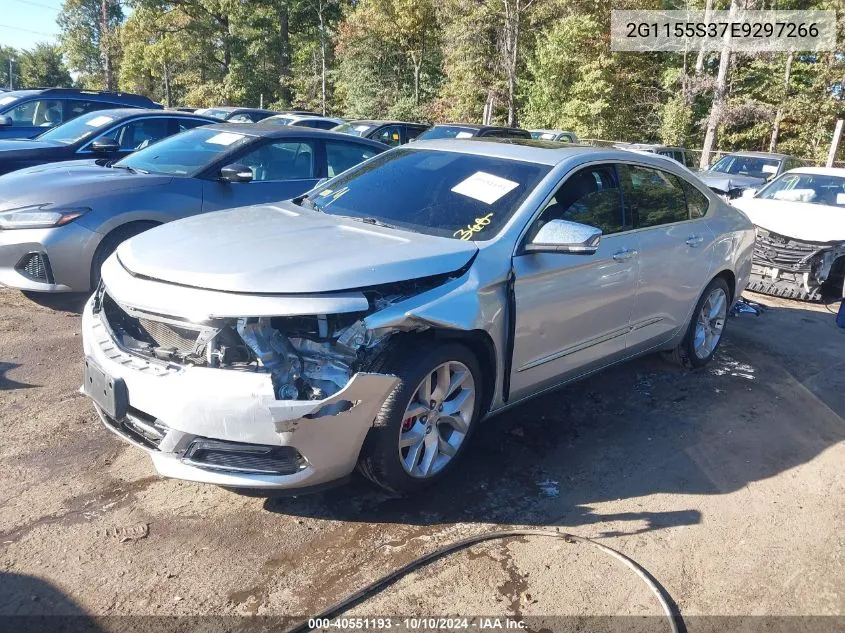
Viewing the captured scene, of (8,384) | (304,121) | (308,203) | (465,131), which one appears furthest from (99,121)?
(465,131)

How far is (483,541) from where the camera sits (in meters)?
3.05

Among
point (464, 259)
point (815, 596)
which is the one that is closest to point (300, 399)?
point (464, 259)

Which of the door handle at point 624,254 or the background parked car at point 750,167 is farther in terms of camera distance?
the background parked car at point 750,167

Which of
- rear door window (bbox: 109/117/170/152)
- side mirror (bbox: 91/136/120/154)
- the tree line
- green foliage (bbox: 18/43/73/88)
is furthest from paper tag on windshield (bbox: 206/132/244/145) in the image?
green foliage (bbox: 18/43/73/88)

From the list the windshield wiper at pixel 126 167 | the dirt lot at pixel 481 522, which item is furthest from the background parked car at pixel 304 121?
the dirt lot at pixel 481 522

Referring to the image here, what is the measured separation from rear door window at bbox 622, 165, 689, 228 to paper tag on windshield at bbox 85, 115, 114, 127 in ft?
22.2

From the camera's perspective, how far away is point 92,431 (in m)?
3.81

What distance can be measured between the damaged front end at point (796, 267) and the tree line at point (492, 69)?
620 inches

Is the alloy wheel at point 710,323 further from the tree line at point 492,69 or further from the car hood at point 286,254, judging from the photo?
the tree line at point 492,69

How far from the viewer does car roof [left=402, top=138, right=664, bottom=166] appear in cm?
409

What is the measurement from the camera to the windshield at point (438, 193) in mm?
3689

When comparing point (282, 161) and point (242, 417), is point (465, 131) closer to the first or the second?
point (282, 161)

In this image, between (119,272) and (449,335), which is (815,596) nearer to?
(449,335)

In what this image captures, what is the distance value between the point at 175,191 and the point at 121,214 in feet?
1.76
